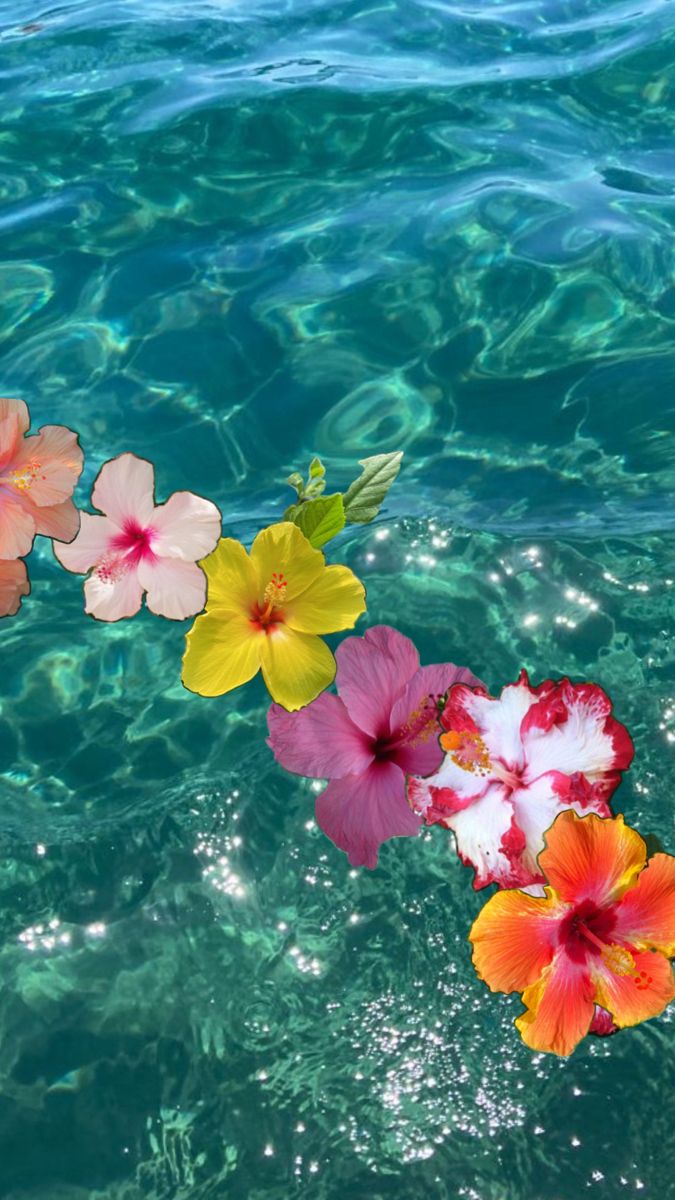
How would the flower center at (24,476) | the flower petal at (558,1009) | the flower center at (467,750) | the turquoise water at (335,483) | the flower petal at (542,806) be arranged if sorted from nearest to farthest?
1. the flower petal at (558,1009)
2. the flower petal at (542,806)
3. the flower center at (467,750)
4. the flower center at (24,476)
5. the turquoise water at (335,483)

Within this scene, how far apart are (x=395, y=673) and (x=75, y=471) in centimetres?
49

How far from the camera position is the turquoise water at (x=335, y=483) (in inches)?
93.4

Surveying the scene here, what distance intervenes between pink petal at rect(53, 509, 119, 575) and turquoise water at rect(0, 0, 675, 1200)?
1.24m

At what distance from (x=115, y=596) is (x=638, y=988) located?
32.7 inches

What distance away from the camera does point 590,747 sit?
56.4 inches

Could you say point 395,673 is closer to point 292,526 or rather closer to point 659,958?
point 292,526

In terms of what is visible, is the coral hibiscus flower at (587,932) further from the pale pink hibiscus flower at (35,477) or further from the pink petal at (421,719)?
the pale pink hibiscus flower at (35,477)

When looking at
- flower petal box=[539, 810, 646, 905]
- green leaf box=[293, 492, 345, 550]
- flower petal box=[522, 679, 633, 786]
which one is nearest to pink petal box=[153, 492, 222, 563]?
green leaf box=[293, 492, 345, 550]

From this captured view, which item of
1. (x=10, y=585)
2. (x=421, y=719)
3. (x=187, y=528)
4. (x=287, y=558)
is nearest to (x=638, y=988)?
(x=421, y=719)

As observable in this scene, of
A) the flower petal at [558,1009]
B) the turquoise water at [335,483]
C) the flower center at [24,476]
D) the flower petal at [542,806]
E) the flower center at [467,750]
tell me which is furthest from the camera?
the turquoise water at [335,483]

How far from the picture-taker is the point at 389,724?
162 centimetres

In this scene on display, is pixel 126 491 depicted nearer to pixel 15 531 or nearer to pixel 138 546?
pixel 138 546

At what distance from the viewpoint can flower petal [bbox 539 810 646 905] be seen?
4.26 feet

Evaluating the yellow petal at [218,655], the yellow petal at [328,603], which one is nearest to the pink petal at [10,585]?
the yellow petal at [218,655]
